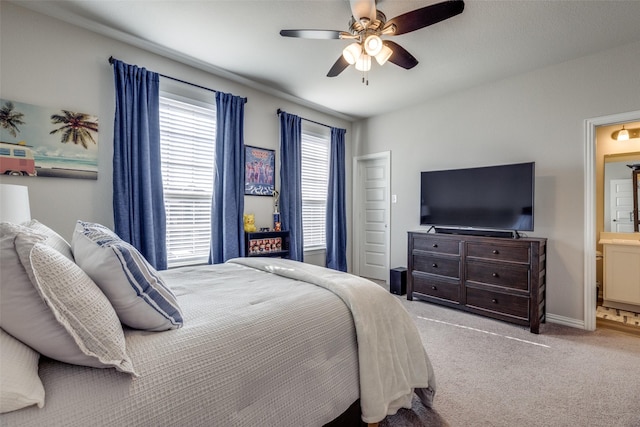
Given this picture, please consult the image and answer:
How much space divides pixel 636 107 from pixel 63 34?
5056 mm

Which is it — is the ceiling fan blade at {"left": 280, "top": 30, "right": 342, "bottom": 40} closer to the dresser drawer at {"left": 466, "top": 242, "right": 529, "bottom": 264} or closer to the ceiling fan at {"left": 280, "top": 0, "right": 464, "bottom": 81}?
the ceiling fan at {"left": 280, "top": 0, "right": 464, "bottom": 81}

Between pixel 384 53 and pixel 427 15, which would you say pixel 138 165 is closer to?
pixel 384 53

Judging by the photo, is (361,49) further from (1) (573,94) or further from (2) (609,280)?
(2) (609,280)

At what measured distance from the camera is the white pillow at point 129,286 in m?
1.02

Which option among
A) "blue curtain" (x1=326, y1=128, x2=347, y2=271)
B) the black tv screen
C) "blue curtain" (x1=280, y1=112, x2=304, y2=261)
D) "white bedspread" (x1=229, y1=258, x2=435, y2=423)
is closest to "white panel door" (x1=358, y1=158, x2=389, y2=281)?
"blue curtain" (x1=326, y1=128, x2=347, y2=271)

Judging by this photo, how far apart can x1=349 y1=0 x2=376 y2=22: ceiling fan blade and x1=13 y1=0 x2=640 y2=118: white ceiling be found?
288 millimetres

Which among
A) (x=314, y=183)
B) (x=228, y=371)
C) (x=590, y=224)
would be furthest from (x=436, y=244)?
(x=228, y=371)

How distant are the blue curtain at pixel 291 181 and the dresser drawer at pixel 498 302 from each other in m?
2.16

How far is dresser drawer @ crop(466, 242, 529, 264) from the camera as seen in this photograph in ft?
9.64

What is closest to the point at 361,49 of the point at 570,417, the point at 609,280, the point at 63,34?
the point at 63,34

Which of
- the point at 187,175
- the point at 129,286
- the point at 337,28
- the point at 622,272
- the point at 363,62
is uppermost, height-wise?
the point at 337,28

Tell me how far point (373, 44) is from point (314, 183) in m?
2.66

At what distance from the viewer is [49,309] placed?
0.78m

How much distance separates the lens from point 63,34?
2.42 meters
